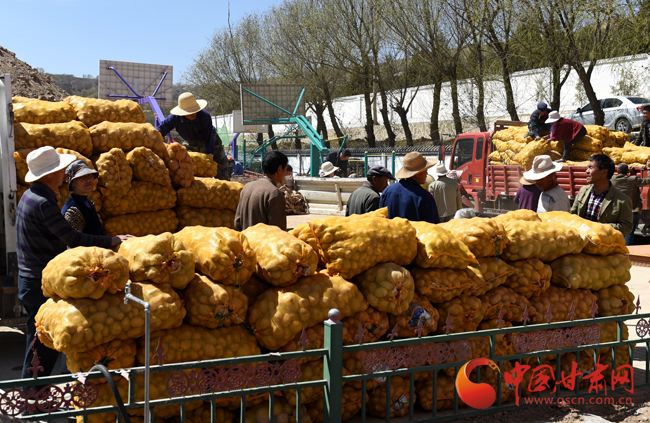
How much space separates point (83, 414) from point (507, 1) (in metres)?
19.7

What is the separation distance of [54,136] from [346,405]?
10.4 ft

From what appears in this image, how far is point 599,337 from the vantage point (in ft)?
13.2

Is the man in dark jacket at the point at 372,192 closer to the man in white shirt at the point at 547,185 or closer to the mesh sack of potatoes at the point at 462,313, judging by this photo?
the man in white shirt at the point at 547,185

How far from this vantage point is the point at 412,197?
4.88 meters

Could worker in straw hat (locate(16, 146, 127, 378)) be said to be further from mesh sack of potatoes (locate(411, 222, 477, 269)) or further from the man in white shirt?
the man in white shirt

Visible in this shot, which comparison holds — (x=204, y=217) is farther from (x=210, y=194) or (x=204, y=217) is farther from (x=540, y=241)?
(x=540, y=241)

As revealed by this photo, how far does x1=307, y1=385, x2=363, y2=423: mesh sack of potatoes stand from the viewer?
132 inches

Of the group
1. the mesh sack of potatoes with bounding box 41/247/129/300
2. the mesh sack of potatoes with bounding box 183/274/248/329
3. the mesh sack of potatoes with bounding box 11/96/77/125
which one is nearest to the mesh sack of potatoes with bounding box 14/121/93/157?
the mesh sack of potatoes with bounding box 11/96/77/125

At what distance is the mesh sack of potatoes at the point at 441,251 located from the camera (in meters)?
3.60

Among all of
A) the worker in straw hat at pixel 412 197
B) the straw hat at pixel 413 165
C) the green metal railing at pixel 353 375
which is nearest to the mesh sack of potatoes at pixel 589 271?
the green metal railing at pixel 353 375

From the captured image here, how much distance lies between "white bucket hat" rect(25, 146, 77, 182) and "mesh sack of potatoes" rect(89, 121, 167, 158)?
110 cm

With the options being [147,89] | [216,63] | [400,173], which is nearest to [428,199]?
[400,173]

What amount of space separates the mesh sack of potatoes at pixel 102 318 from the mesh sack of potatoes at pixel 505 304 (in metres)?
2.03

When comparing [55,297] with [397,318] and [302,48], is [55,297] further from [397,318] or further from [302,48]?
[302,48]
